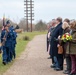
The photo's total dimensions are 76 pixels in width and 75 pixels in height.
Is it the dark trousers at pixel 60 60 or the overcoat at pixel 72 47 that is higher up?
the overcoat at pixel 72 47

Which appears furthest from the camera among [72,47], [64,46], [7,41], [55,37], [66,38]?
[7,41]

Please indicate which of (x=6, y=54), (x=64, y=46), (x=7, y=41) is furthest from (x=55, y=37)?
(x=6, y=54)

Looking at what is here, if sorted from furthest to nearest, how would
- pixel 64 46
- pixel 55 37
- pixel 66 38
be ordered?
pixel 55 37, pixel 64 46, pixel 66 38

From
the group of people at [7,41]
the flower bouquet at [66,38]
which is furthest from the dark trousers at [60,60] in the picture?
the group of people at [7,41]

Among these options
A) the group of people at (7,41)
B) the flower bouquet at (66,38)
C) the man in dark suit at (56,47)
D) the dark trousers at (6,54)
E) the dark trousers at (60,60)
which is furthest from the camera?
the dark trousers at (6,54)

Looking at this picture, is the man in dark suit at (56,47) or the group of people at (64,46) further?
the man in dark suit at (56,47)

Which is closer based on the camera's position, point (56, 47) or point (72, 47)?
point (72, 47)

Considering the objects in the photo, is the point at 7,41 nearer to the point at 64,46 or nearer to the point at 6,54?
the point at 6,54

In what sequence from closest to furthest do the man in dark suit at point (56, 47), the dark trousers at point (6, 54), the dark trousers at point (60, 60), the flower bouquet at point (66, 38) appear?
the flower bouquet at point (66, 38) < the man in dark suit at point (56, 47) < the dark trousers at point (60, 60) < the dark trousers at point (6, 54)

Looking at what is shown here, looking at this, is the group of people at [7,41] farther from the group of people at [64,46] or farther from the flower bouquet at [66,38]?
the flower bouquet at [66,38]

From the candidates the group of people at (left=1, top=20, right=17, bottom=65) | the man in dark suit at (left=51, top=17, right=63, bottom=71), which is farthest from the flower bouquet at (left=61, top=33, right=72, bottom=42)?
the group of people at (left=1, top=20, right=17, bottom=65)

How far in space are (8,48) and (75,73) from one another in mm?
4880

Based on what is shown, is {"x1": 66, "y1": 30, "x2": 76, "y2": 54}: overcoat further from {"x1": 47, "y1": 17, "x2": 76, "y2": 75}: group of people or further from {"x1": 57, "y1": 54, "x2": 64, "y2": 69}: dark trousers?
{"x1": 57, "y1": 54, "x2": 64, "y2": 69}: dark trousers

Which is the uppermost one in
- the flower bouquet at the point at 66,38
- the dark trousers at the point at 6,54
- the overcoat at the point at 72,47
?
the flower bouquet at the point at 66,38
